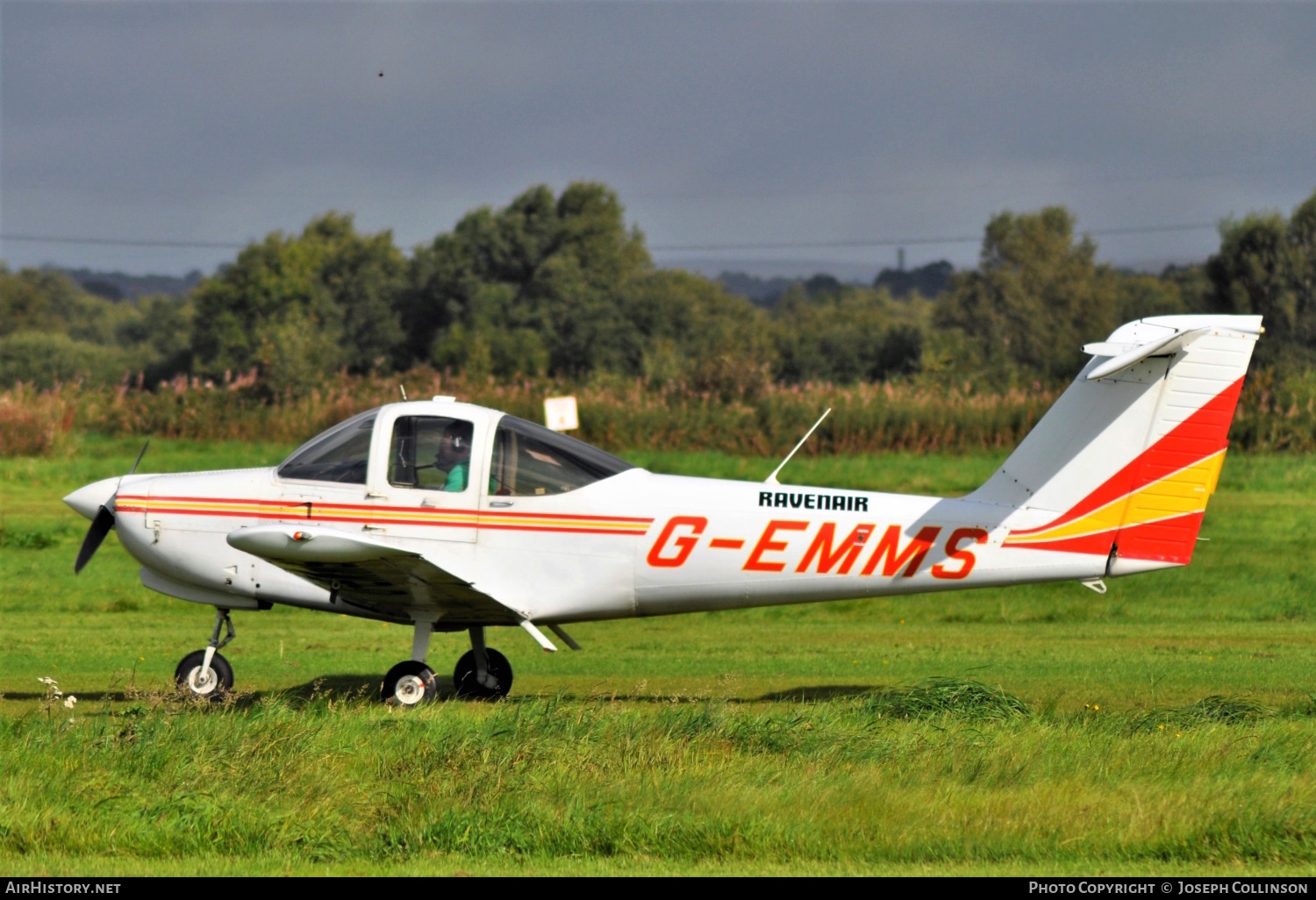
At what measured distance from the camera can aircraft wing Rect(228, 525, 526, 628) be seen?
889cm

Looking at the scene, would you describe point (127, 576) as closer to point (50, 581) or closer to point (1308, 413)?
point (50, 581)

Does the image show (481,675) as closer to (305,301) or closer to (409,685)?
(409,685)

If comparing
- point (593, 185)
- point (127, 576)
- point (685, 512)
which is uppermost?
point (593, 185)

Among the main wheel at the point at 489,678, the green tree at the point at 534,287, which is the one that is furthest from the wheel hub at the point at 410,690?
the green tree at the point at 534,287

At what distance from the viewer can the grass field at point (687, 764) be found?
6.25m

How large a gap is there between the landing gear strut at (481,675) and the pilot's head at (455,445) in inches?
50.9

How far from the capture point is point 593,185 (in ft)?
241

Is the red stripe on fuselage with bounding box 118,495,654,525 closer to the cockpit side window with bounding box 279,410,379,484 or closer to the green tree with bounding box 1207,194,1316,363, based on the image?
the cockpit side window with bounding box 279,410,379,484

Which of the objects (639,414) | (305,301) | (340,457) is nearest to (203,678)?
Answer: (340,457)

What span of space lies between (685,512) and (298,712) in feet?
9.59

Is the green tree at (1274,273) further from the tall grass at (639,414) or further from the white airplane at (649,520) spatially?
the white airplane at (649,520)

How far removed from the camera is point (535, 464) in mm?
9766

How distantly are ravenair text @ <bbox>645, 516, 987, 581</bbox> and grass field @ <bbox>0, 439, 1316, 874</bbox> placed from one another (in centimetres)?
83
